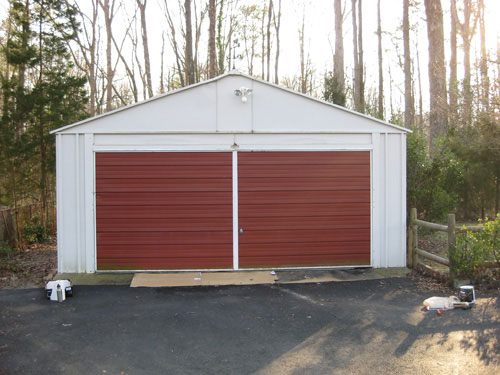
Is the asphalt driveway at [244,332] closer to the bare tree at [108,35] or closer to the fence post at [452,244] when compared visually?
the fence post at [452,244]

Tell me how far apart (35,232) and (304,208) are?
7495 millimetres

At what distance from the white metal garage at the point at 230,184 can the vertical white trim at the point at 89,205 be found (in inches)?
0.7

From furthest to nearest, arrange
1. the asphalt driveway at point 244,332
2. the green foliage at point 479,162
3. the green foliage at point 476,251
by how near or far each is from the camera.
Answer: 1. the green foliage at point 479,162
2. the green foliage at point 476,251
3. the asphalt driveway at point 244,332

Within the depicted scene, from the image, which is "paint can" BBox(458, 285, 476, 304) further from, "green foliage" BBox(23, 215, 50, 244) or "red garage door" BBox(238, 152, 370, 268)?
"green foliage" BBox(23, 215, 50, 244)

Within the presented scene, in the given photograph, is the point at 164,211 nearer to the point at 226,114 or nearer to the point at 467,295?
the point at 226,114

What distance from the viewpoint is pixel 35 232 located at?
12492mm

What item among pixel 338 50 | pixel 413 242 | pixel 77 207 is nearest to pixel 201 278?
pixel 77 207

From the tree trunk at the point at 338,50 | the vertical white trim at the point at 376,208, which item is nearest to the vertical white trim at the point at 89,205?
the vertical white trim at the point at 376,208

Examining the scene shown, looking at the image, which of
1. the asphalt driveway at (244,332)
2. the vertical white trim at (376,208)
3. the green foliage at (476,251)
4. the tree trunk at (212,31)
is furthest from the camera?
the tree trunk at (212,31)

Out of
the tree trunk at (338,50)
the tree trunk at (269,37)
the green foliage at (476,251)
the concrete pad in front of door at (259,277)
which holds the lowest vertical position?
the concrete pad in front of door at (259,277)

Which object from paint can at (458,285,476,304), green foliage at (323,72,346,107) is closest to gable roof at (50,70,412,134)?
paint can at (458,285,476,304)

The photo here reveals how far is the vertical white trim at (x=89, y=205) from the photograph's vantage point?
338 inches

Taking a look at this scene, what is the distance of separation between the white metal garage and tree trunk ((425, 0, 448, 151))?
6766 millimetres

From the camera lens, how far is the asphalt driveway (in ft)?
15.4
